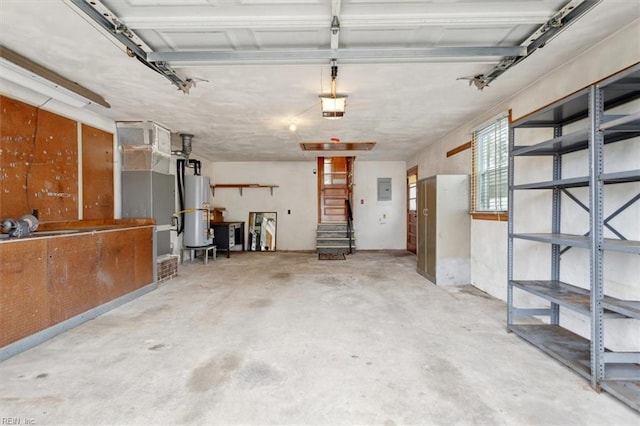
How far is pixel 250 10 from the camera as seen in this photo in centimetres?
214

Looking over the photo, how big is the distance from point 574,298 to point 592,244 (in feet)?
2.09

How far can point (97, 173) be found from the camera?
14.7 feet

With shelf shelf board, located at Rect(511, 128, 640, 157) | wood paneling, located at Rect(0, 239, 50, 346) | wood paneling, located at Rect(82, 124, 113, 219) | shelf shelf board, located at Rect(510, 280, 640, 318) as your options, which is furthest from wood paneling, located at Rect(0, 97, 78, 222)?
shelf shelf board, located at Rect(510, 280, 640, 318)

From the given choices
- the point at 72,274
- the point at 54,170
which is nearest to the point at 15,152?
the point at 54,170

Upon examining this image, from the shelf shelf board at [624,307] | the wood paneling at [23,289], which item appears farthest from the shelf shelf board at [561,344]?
the wood paneling at [23,289]

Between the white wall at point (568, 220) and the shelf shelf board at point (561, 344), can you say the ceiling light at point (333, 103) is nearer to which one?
the white wall at point (568, 220)

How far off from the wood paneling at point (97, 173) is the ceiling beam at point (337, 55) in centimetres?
254

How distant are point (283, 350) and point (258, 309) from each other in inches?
47.0

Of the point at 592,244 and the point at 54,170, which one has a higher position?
the point at 54,170

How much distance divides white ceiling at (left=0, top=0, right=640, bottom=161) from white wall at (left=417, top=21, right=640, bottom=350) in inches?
5.4

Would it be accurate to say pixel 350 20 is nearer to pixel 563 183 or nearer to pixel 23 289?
pixel 563 183

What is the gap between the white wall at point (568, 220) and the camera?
2328 millimetres

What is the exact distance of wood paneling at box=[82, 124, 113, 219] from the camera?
4.29m

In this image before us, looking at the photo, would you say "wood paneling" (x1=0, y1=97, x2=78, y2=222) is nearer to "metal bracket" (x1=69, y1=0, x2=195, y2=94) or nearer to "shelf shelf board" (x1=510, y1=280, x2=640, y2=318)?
"metal bracket" (x1=69, y1=0, x2=195, y2=94)
